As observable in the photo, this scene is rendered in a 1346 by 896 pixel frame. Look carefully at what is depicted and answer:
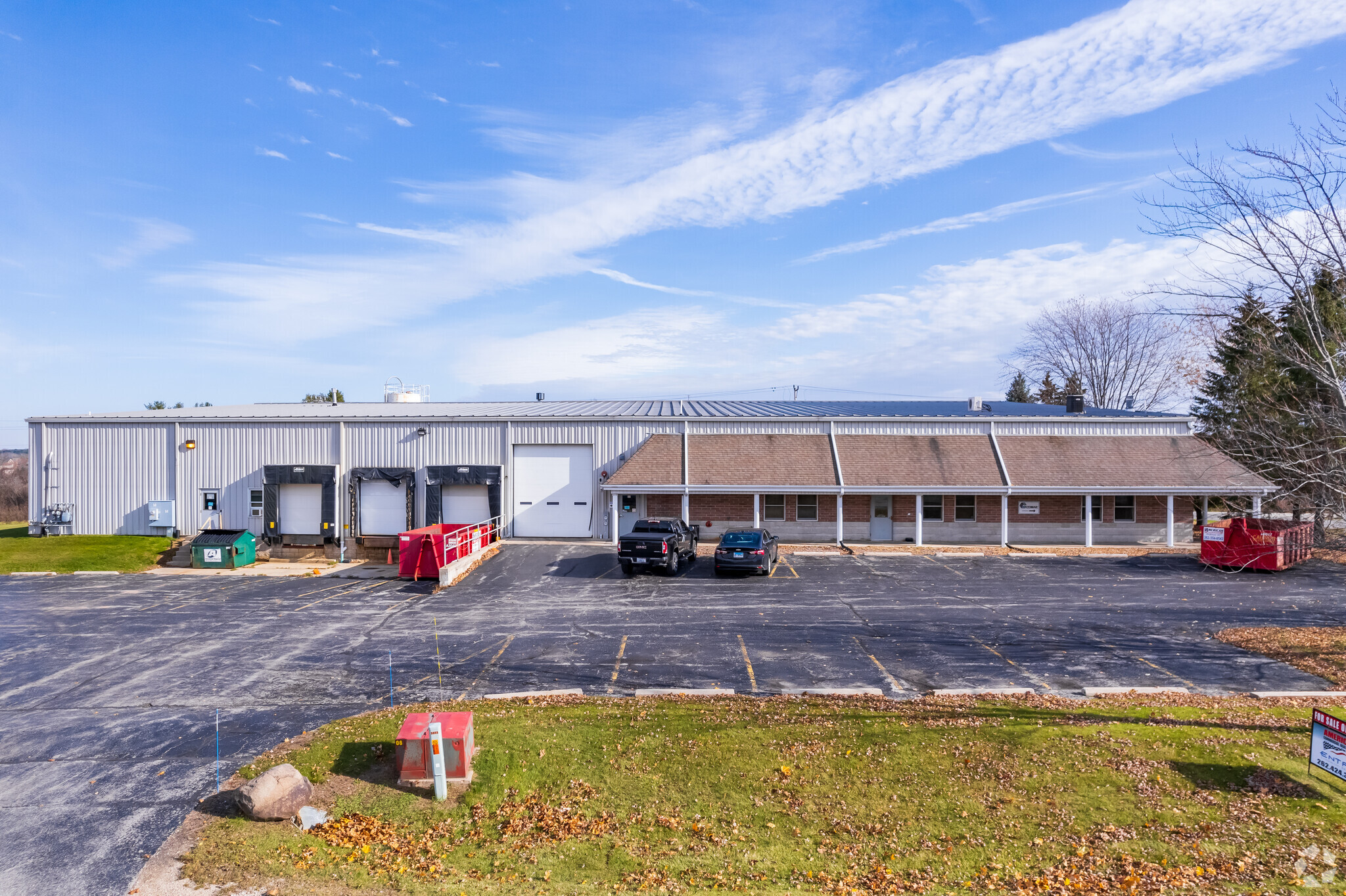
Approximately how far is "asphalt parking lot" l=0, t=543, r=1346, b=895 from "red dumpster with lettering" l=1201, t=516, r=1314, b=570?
71cm

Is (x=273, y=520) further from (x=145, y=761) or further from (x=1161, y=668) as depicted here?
(x=1161, y=668)

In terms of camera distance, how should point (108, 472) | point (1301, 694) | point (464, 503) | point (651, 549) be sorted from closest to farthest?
point (1301, 694) < point (651, 549) < point (464, 503) < point (108, 472)

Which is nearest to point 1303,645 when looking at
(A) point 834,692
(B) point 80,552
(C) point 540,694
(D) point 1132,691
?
(D) point 1132,691

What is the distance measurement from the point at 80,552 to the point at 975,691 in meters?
32.5

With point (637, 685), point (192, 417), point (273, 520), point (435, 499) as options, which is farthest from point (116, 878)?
point (192, 417)

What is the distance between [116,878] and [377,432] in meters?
25.1

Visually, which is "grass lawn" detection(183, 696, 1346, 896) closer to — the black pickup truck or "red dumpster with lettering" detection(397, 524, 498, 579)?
the black pickup truck

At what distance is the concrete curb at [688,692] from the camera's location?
11.7 m

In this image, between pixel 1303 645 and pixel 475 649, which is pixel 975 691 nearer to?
pixel 1303 645

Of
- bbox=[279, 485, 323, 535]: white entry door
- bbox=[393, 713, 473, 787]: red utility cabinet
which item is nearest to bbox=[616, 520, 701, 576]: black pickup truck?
bbox=[393, 713, 473, 787]: red utility cabinet

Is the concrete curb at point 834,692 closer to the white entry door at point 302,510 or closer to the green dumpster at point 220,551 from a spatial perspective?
the green dumpster at point 220,551

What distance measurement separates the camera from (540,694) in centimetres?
1191

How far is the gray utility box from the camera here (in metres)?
29.9

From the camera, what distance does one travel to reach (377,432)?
3066 cm
